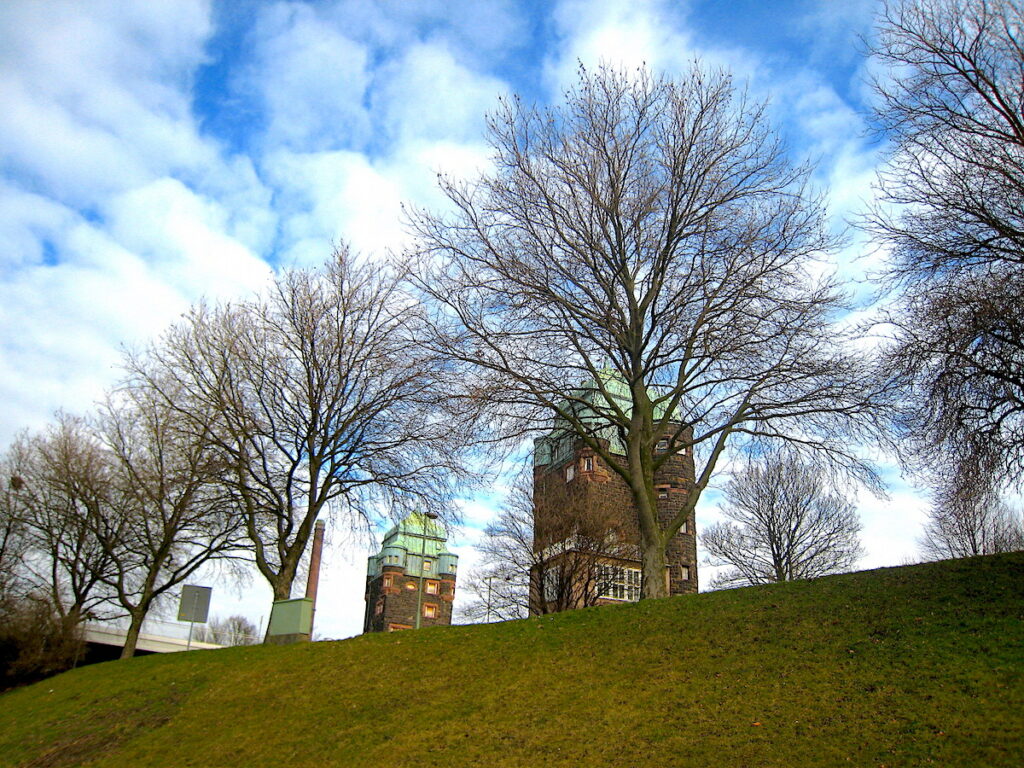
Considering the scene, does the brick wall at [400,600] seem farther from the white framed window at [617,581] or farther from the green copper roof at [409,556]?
the white framed window at [617,581]

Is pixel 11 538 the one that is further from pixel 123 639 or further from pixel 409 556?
pixel 409 556

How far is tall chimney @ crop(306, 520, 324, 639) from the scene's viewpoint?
24519mm

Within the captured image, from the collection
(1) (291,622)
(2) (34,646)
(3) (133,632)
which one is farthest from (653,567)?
(2) (34,646)

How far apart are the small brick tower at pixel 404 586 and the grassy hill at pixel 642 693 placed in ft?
157

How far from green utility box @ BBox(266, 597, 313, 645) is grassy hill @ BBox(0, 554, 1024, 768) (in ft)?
10.7

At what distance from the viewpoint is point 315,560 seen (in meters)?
25.7

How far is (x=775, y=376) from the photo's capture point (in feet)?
63.5

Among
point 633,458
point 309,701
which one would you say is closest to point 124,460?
point 309,701

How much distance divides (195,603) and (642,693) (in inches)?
819

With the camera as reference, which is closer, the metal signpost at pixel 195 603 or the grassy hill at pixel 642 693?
the grassy hill at pixel 642 693

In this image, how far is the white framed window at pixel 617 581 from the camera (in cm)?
3666

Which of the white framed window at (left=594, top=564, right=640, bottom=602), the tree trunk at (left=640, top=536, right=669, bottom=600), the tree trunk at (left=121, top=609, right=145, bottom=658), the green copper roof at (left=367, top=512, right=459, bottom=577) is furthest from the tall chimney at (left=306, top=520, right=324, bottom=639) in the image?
the green copper roof at (left=367, top=512, right=459, bottom=577)

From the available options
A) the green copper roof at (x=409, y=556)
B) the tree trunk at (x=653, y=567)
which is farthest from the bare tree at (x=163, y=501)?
the green copper roof at (x=409, y=556)

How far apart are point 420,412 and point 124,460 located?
1245 centimetres
